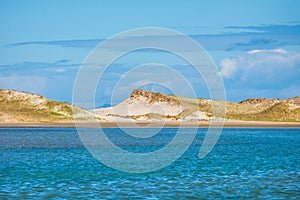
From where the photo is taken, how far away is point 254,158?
65312 mm

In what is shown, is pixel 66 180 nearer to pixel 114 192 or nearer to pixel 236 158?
pixel 114 192

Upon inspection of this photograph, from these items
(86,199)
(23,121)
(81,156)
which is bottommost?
(86,199)

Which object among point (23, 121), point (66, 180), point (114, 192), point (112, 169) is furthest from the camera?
point (23, 121)

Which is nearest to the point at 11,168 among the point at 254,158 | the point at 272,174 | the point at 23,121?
the point at 272,174

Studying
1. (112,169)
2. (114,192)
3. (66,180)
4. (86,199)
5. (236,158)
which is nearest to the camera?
(86,199)

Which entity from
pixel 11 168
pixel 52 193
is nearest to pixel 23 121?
pixel 11 168

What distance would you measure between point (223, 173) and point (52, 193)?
16.5 m

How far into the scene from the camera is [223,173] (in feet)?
159

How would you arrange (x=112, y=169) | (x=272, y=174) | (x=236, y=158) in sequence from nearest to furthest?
(x=272, y=174), (x=112, y=169), (x=236, y=158)

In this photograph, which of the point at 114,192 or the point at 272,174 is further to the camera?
the point at 272,174

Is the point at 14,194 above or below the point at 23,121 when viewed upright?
below

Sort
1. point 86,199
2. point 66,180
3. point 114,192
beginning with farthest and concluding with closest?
point 66,180 → point 114,192 → point 86,199

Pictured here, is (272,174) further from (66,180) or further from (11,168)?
(11,168)

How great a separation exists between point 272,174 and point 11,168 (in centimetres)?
2083
